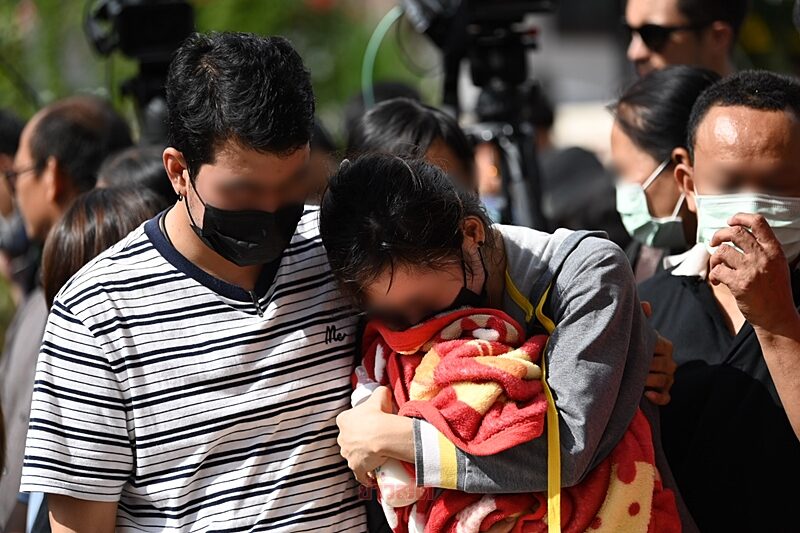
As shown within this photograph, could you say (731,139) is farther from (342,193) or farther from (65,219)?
(65,219)

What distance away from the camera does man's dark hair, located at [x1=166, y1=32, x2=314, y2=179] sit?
1.87 m

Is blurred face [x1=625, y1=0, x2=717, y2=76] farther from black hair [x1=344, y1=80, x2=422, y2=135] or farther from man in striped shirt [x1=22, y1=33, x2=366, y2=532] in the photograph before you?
man in striped shirt [x1=22, y1=33, x2=366, y2=532]

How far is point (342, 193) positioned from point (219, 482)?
1.85 feet

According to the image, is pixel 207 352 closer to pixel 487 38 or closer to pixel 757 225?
pixel 757 225

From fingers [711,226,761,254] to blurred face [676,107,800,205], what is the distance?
24 cm

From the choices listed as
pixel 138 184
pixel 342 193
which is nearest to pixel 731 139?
pixel 342 193

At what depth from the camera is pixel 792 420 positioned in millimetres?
2068

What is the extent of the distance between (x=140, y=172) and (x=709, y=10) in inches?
77.1

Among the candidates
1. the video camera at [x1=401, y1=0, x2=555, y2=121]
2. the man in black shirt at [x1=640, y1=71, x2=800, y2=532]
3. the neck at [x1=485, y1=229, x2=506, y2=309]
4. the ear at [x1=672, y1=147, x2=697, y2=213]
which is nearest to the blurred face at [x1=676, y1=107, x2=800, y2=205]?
the man in black shirt at [x1=640, y1=71, x2=800, y2=532]

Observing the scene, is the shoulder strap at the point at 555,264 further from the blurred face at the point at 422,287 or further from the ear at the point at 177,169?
the ear at the point at 177,169

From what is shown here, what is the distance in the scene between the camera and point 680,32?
3.63m

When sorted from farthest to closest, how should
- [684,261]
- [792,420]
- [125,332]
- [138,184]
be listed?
[138,184], [684,261], [792,420], [125,332]

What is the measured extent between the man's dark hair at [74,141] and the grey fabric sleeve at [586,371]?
2159 millimetres

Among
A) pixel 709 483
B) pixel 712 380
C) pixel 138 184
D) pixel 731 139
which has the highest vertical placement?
pixel 731 139
